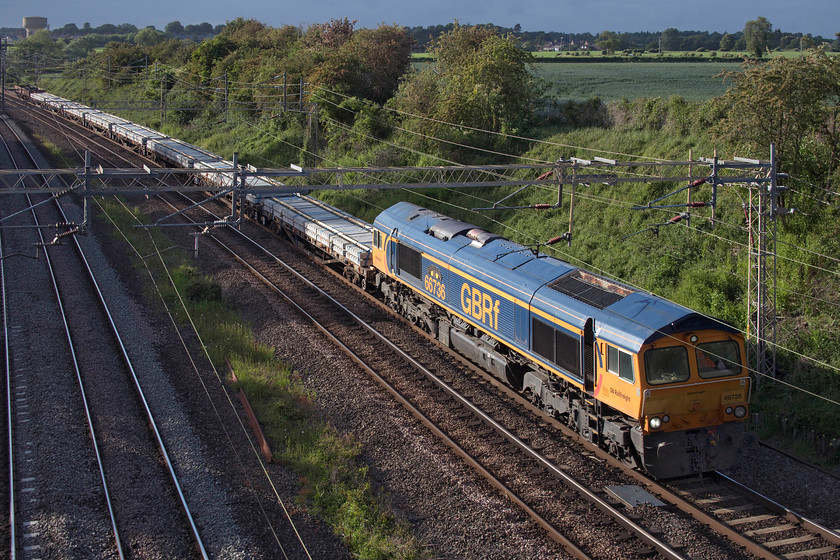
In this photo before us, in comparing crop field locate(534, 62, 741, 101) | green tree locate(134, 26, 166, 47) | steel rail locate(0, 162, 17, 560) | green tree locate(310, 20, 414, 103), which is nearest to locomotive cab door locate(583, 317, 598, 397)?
steel rail locate(0, 162, 17, 560)

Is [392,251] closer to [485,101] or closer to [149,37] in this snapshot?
[485,101]

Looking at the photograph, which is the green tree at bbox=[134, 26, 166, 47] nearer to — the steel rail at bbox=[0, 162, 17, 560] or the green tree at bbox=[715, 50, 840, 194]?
the steel rail at bbox=[0, 162, 17, 560]

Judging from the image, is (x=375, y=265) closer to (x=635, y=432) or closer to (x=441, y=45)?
(x=635, y=432)

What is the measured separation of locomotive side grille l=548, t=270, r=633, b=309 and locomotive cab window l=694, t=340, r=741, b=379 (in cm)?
201

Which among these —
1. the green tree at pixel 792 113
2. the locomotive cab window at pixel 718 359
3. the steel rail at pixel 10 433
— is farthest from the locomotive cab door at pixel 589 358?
the green tree at pixel 792 113

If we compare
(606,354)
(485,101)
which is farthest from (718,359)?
(485,101)

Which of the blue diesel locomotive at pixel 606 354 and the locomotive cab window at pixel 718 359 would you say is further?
the locomotive cab window at pixel 718 359

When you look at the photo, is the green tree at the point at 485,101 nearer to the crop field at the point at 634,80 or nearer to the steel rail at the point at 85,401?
the crop field at the point at 634,80

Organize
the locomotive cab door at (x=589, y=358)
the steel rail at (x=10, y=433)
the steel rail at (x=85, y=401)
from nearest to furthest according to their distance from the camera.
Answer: the steel rail at (x=10, y=433) < the steel rail at (x=85, y=401) < the locomotive cab door at (x=589, y=358)

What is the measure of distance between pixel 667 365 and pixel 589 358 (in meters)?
1.68

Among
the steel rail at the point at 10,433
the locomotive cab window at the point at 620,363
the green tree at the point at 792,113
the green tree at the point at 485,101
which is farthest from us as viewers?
the green tree at the point at 485,101

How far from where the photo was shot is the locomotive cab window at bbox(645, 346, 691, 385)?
44.4ft

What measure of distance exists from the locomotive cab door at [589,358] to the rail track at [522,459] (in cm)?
158

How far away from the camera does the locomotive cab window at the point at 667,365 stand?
44.4ft
